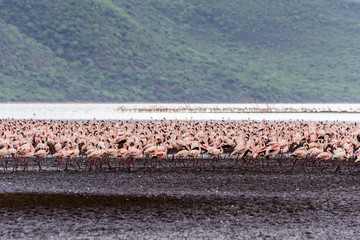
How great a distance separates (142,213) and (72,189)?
3.28 metres

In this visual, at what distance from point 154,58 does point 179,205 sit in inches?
6088

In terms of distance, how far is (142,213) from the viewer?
42.5 ft

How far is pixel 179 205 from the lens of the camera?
13773 mm

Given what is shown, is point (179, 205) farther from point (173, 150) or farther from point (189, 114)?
point (189, 114)

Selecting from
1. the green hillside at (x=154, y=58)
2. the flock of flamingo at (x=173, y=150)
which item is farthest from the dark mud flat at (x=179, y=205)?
the green hillside at (x=154, y=58)

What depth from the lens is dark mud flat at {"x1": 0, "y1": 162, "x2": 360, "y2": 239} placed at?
11594 millimetres

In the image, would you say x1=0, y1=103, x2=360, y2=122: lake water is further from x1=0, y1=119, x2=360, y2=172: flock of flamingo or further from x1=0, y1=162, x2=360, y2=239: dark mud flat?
x1=0, y1=162, x2=360, y2=239: dark mud flat

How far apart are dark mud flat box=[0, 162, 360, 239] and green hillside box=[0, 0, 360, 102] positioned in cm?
12663

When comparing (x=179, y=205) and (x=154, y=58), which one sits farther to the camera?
(x=154, y=58)

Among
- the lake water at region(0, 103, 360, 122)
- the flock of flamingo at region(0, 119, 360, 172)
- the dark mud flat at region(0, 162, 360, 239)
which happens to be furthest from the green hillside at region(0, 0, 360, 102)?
the dark mud flat at region(0, 162, 360, 239)

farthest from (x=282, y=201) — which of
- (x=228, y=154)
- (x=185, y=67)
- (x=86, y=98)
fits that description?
(x=185, y=67)

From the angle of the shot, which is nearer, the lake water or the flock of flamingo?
the flock of flamingo

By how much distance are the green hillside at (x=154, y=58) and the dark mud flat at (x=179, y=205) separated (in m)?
127

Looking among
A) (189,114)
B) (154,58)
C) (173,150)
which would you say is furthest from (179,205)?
(154,58)
